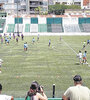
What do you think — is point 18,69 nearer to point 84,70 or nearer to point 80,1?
point 84,70

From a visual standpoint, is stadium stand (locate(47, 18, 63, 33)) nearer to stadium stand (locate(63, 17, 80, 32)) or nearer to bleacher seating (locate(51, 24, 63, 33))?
bleacher seating (locate(51, 24, 63, 33))

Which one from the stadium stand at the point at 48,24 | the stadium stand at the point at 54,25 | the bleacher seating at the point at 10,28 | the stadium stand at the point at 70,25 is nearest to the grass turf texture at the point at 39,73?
the bleacher seating at the point at 10,28

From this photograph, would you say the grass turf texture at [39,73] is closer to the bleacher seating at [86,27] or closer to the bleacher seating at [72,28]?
the bleacher seating at [72,28]

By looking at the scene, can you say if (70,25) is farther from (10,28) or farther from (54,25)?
(10,28)

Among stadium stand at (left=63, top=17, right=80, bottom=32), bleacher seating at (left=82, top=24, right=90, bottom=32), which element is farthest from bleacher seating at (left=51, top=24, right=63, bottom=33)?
bleacher seating at (left=82, top=24, right=90, bottom=32)

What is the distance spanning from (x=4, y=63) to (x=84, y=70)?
26.6ft

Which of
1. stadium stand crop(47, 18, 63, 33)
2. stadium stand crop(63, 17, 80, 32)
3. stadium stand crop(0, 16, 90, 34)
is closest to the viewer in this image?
stadium stand crop(0, 16, 90, 34)

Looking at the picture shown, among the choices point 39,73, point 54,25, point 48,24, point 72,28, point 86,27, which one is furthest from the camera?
point 48,24

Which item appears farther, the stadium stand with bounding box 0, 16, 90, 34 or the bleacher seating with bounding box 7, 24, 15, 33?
the stadium stand with bounding box 0, 16, 90, 34

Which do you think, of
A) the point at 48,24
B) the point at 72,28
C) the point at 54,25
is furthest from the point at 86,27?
the point at 48,24

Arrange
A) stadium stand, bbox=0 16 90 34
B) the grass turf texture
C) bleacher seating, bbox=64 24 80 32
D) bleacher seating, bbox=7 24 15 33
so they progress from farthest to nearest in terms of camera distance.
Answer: stadium stand, bbox=0 16 90 34, bleacher seating, bbox=64 24 80 32, bleacher seating, bbox=7 24 15 33, the grass turf texture

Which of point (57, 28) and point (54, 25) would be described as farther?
point (54, 25)

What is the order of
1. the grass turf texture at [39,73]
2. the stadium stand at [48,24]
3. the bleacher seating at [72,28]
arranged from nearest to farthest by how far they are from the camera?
1. the grass turf texture at [39,73]
2. the bleacher seating at [72,28]
3. the stadium stand at [48,24]

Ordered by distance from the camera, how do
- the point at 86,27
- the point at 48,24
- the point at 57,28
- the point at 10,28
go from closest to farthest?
1. the point at 10,28
2. the point at 57,28
3. the point at 86,27
4. the point at 48,24
